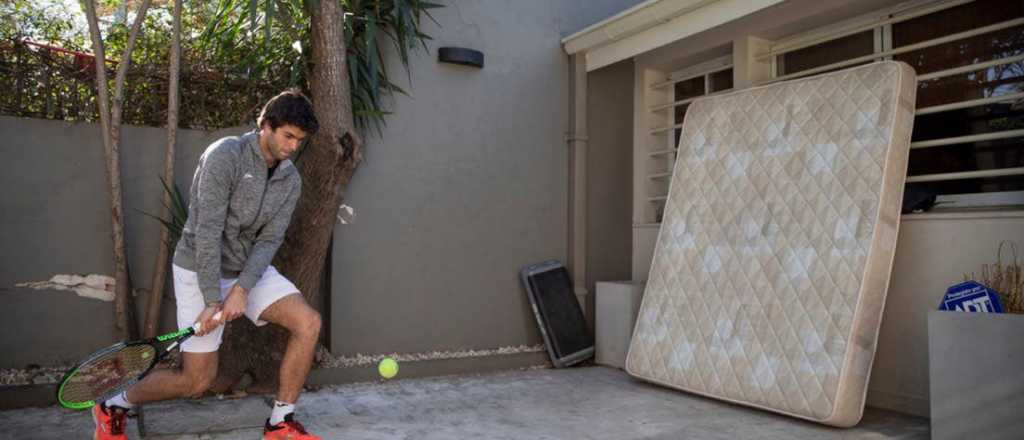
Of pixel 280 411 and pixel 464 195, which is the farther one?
pixel 464 195

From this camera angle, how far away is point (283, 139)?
9.94 ft

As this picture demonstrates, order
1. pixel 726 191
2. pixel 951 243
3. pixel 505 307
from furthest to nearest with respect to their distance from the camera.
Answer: pixel 505 307 < pixel 726 191 < pixel 951 243

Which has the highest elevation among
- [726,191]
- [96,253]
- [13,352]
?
[726,191]

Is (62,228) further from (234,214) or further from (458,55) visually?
(458,55)

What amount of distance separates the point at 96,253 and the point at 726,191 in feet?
12.0

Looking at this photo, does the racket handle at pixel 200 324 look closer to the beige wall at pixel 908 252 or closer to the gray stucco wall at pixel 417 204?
the gray stucco wall at pixel 417 204

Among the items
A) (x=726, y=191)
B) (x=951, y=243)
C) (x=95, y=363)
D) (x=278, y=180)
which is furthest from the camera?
(x=726, y=191)

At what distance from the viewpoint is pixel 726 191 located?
4.61 meters

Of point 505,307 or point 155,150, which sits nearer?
point 155,150

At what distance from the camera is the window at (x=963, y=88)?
3.82m

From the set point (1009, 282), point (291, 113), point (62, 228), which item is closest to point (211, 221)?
point (291, 113)

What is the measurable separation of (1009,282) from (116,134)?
14.6 ft

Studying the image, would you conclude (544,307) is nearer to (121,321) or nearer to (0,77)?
(121,321)

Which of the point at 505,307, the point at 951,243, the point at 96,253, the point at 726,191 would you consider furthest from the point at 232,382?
the point at 951,243
